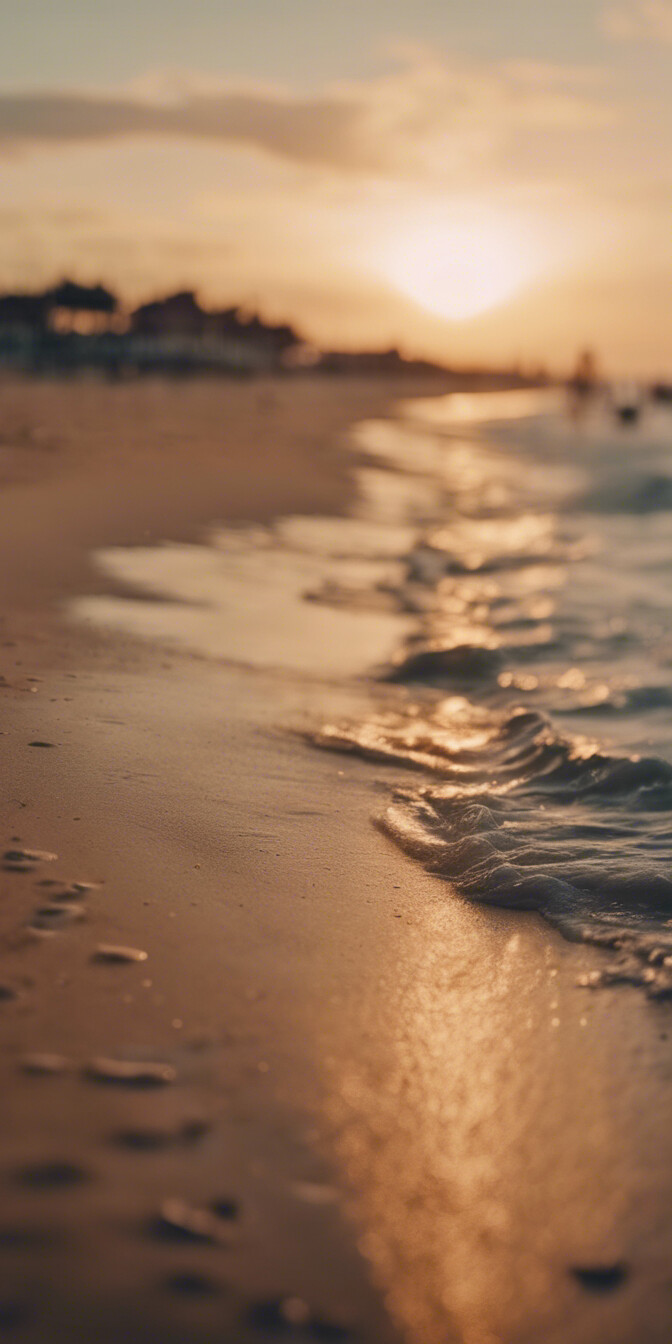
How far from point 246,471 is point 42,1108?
17.0 m

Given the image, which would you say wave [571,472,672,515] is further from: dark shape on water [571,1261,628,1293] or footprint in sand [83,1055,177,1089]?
dark shape on water [571,1261,628,1293]

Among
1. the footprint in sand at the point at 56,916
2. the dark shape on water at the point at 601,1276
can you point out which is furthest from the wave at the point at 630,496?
the dark shape on water at the point at 601,1276

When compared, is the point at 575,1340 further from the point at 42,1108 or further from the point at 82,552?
the point at 82,552

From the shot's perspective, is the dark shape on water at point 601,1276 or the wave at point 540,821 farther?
the wave at point 540,821

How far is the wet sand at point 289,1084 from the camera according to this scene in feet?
6.26

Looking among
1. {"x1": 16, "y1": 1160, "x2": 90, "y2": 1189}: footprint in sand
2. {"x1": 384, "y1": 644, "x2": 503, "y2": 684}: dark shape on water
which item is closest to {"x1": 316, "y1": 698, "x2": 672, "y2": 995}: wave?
{"x1": 384, "y1": 644, "x2": 503, "y2": 684}: dark shape on water

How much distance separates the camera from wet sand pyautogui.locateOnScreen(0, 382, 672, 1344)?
1907mm

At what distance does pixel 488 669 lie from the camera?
730 centimetres

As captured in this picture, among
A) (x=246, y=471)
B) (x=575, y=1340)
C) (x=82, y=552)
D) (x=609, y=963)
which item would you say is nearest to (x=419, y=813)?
(x=609, y=963)

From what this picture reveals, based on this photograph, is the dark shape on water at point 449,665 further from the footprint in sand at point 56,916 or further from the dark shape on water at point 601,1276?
the dark shape on water at point 601,1276

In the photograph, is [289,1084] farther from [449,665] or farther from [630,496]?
[630,496]

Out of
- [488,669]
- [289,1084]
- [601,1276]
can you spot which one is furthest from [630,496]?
[601,1276]

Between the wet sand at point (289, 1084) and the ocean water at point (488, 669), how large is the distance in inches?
10.8

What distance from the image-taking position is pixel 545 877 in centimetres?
369
